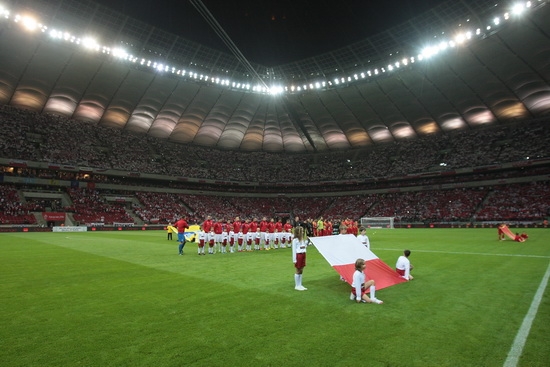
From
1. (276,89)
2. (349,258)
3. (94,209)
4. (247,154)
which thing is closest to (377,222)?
(276,89)

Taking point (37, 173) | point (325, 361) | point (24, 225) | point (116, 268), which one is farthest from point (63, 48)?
point (325, 361)

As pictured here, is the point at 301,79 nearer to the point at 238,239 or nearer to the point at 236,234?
the point at 238,239

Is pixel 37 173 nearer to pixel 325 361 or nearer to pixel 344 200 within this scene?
pixel 344 200

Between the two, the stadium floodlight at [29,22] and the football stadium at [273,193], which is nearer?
the football stadium at [273,193]

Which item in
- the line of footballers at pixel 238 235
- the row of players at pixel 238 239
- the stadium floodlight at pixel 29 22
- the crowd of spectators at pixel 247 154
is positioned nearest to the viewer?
the row of players at pixel 238 239

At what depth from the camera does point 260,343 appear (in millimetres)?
5156

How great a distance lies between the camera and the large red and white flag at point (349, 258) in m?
9.23

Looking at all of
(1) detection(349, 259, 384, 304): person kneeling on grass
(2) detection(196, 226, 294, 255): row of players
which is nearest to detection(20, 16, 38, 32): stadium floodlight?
(2) detection(196, 226, 294, 255): row of players

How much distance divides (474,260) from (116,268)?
15.0 metres

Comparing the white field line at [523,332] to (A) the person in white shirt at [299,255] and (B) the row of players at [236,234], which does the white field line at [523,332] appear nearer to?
(A) the person in white shirt at [299,255]

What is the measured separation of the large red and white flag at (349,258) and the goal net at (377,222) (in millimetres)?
44618

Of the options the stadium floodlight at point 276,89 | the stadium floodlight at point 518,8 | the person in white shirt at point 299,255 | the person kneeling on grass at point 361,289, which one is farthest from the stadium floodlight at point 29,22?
the stadium floodlight at point 518,8

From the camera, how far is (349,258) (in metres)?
9.74

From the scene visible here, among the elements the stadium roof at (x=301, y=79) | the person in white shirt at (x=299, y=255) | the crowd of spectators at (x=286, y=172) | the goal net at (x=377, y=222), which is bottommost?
the goal net at (x=377, y=222)
